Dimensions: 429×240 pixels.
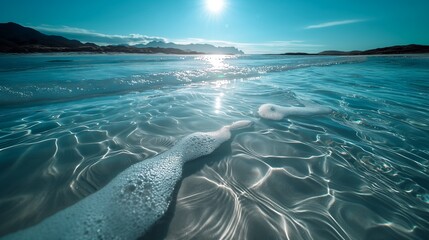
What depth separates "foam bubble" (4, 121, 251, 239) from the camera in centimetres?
141

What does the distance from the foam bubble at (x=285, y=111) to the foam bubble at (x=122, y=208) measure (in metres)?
2.17

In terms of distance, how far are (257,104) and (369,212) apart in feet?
10.6

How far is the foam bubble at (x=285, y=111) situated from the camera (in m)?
3.84

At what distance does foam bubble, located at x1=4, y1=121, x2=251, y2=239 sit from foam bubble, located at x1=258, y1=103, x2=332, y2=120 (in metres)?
2.17

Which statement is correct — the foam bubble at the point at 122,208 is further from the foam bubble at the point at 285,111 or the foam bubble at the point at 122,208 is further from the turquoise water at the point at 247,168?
the foam bubble at the point at 285,111

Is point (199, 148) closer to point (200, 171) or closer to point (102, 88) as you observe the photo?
point (200, 171)

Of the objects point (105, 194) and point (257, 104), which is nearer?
point (105, 194)

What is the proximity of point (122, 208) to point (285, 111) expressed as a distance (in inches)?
134

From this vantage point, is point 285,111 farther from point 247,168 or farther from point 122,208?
point 122,208

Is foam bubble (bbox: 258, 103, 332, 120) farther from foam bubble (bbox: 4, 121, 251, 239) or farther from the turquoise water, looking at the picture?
foam bubble (bbox: 4, 121, 251, 239)

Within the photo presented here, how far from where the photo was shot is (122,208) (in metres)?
1.62

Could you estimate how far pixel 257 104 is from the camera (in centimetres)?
467

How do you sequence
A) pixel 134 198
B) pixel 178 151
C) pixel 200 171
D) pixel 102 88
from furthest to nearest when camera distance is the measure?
1. pixel 102 88
2. pixel 178 151
3. pixel 200 171
4. pixel 134 198

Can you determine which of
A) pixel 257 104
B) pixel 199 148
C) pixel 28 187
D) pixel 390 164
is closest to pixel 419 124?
pixel 390 164
